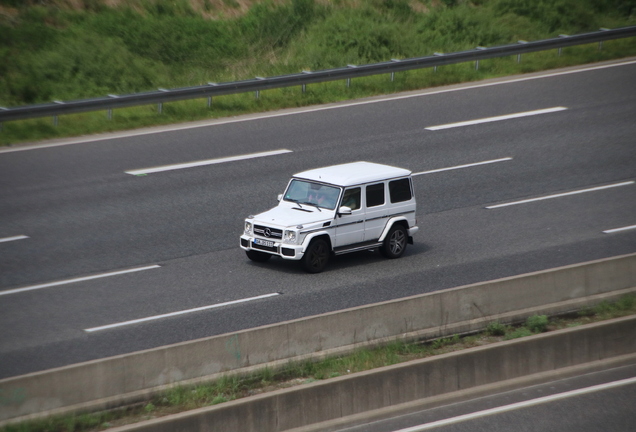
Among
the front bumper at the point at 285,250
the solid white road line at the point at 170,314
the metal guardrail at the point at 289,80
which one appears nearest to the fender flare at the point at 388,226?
the front bumper at the point at 285,250

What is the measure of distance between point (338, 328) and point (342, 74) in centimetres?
1580

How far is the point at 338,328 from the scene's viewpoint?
37.4ft

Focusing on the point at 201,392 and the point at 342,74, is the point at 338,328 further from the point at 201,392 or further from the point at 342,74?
the point at 342,74

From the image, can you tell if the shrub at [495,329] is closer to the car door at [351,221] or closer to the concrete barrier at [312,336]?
the concrete barrier at [312,336]

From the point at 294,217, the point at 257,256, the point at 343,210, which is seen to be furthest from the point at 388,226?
the point at 257,256

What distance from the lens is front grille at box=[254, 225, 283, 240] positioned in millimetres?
14711

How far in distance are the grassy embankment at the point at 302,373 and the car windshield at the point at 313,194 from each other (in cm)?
416

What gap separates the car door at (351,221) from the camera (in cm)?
1509

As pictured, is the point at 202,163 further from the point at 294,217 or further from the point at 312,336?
the point at 312,336

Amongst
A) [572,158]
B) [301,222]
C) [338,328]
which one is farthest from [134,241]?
[572,158]

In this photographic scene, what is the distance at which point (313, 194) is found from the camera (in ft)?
50.9

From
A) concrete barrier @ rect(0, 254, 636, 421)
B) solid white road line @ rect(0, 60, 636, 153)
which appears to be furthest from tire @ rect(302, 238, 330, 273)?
solid white road line @ rect(0, 60, 636, 153)

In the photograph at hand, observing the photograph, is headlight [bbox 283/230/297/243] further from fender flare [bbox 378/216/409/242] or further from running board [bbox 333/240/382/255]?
fender flare [bbox 378/216/409/242]

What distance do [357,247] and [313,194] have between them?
4.13ft
